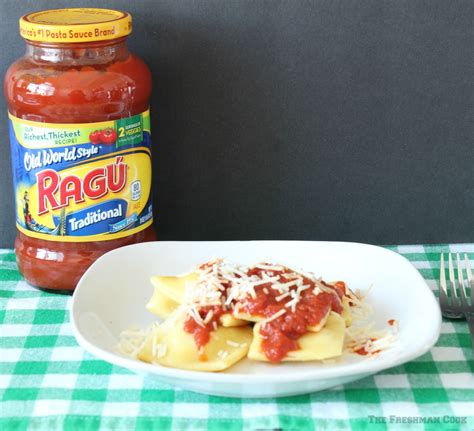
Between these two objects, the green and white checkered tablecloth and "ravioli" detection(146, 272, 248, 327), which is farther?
"ravioli" detection(146, 272, 248, 327)

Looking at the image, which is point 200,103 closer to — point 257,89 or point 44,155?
point 257,89

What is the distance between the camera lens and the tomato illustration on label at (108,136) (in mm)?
→ 1337

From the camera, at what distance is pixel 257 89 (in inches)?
59.5

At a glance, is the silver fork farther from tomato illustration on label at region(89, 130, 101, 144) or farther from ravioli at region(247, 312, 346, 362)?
tomato illustration on label at region(89, 130, 101, 144)

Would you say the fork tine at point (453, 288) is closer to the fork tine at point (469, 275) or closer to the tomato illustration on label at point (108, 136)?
the fork tine at point (469, 275)

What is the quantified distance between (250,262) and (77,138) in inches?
12.7

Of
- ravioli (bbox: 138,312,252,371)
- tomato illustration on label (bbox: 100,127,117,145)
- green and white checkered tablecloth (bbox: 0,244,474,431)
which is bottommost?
green and white checkered tablecloth (bbox: 0,244,474,431)

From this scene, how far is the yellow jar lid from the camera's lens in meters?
1.29

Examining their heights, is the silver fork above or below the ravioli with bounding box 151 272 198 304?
below

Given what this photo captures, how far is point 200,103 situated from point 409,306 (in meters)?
0.51

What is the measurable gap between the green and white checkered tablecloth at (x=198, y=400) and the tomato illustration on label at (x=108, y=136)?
0.30 metres

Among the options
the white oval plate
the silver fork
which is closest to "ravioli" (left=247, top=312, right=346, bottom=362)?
the white oval plate

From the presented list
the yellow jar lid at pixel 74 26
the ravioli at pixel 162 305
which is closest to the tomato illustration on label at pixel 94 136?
the yellow jar lid at pixel 74 26

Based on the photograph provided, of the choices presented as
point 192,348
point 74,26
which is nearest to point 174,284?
point 192,348
